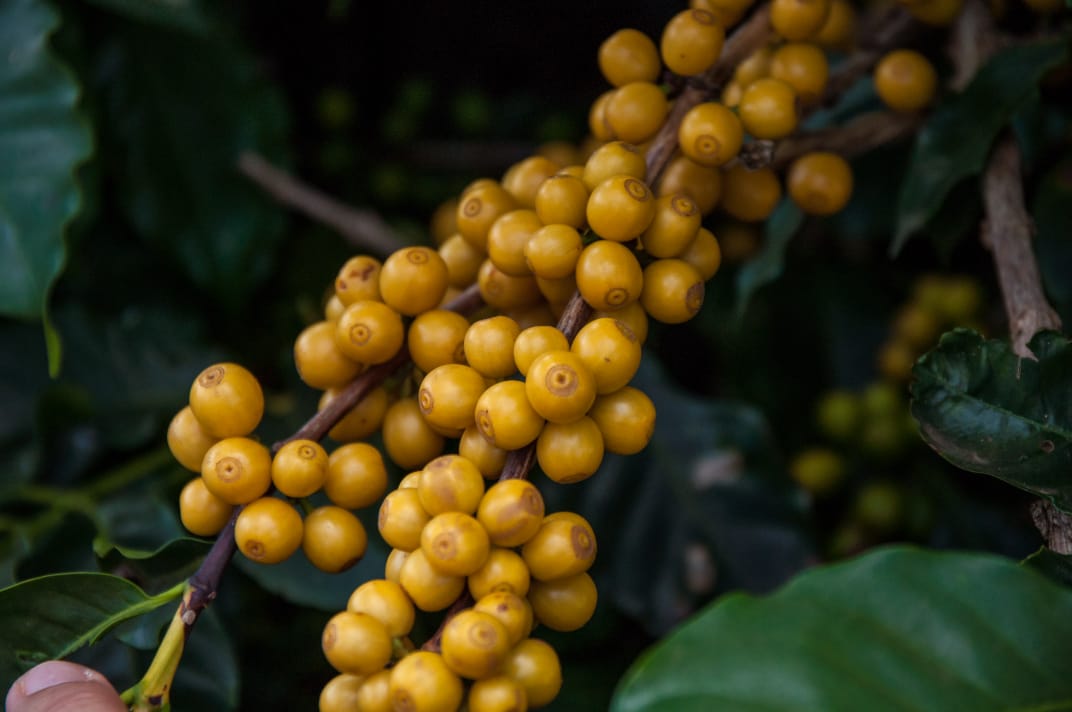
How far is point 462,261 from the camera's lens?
83cm

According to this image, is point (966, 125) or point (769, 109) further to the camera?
point (966, 125)

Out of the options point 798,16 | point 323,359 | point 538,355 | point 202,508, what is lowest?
point 202,508

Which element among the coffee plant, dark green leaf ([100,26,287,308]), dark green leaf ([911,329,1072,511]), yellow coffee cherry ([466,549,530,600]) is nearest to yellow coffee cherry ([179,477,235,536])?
the coffee plant

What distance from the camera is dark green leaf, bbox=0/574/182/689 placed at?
0.69m

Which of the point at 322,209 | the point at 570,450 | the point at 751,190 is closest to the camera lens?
the point at 570,450

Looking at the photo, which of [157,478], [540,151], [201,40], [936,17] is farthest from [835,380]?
[201,40]

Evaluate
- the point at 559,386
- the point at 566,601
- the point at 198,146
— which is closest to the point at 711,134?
the point at 559,386

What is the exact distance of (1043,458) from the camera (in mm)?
712

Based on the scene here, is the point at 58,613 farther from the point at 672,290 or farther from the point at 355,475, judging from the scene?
the point at 672,290

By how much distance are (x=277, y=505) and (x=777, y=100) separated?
0.52 m

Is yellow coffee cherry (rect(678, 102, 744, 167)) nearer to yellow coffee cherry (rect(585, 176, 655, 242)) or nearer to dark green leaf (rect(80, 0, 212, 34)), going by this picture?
yellow coffee cherry (rect(585, 176, 655, 242))

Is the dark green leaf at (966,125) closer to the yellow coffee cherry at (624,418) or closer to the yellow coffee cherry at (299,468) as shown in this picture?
the yellow coffee cherry at (624,418)

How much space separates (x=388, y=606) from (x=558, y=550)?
114 mm

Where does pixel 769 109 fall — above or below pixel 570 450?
above
